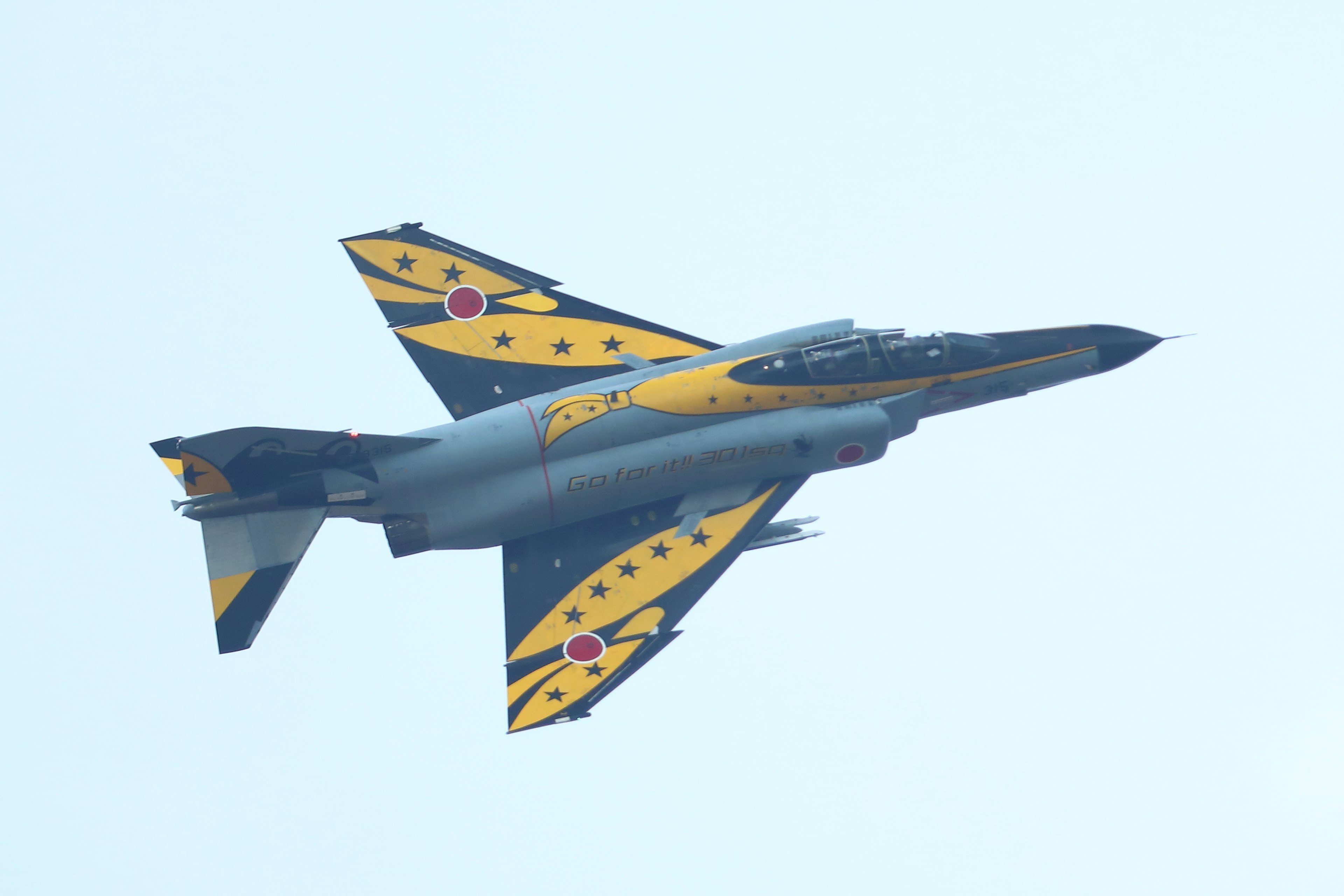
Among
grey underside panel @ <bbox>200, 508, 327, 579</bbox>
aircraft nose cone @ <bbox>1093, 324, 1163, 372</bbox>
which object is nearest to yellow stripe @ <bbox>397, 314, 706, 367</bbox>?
grey underside panel @ <bbox>200, 508, 327, 579</bbox>

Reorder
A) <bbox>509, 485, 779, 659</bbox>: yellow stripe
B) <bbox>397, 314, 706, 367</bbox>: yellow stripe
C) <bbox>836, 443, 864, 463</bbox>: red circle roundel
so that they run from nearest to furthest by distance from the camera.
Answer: <bbox>509, 485, 779, 659</bbox>: yellow stripe, <bbox>836, 443, 864, 463</bbox>: red circle roundel, <bbox>397, 314, 706, 367</bbox>: yellow stripe

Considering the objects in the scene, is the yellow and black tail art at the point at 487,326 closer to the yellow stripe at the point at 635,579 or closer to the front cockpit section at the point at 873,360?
the front cockpit section at the point at 873,360

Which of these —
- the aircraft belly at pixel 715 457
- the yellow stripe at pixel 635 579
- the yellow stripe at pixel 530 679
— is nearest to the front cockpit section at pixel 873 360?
the aircraft belly at pixel 715 457

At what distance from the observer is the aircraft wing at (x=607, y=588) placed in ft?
92.5

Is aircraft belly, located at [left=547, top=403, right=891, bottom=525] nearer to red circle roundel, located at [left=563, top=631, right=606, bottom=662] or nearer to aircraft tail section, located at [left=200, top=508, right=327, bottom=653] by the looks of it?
red circle roundel, located at [left=563, top=631, right=606, bottom=662]

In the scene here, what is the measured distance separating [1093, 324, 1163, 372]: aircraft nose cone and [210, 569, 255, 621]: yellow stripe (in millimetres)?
16583

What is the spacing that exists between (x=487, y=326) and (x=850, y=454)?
24.8 ft

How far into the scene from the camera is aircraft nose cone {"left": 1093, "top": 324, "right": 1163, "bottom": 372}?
30.2 m

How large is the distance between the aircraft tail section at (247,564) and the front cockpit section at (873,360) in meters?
8.70

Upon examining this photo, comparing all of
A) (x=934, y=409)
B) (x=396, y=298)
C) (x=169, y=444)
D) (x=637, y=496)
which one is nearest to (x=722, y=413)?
(x=637, y=496)

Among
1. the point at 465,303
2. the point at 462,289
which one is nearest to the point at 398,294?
the point at 462,289

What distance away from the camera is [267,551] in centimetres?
2814

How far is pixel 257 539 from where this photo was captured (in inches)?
1107

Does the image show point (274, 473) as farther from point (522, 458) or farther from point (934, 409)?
point (934, 409)
